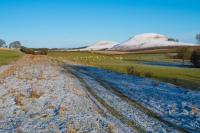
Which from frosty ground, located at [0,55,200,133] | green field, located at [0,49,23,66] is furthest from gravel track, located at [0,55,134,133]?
green field, located at [0,49,23,66]

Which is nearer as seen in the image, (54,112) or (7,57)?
(54,112)

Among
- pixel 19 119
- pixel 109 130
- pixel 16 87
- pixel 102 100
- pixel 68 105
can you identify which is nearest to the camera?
pixel 109 130

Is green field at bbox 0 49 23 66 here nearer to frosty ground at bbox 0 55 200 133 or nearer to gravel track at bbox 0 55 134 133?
gravel track at bbox 0 55 134 133

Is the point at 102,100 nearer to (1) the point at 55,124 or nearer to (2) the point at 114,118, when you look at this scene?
(2) the point at 114,118

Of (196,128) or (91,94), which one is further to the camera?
(91,94)

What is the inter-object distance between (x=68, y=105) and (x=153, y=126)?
5.95 m

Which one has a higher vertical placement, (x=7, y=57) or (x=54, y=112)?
(x=54, y=112)

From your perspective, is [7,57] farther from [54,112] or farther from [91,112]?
[91,112]

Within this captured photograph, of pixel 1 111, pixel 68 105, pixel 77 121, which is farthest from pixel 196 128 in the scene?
pixel 1 111

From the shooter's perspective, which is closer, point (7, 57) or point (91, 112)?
point (91, 112)

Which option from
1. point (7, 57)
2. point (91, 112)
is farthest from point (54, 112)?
point (7, 57)

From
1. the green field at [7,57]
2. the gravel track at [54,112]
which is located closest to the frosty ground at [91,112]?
the gravel track at [54,112]

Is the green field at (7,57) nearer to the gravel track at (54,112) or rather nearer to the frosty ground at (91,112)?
the gravel track at (54,112)

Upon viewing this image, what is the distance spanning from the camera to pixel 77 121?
15.1 metres
